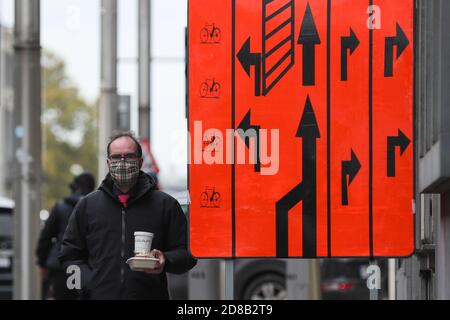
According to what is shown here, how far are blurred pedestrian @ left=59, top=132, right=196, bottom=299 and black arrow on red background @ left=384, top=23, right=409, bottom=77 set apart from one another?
1408 millimetres

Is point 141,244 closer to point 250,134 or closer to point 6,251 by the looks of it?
point 250,134

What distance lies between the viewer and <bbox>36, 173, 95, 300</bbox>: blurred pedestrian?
48.9 feet

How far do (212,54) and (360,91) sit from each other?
850 mm

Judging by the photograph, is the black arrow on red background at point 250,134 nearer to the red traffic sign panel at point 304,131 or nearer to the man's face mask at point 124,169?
the red traffic sign panel at point 304,131

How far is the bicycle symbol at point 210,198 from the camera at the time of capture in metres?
8.71

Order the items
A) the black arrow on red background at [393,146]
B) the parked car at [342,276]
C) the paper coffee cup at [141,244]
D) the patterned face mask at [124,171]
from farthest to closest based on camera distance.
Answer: the parked car at [342,276] < the patterned face mask at [124,171] < the black arrow on red background at [393,146] < the paper coffee cup at [141,244]

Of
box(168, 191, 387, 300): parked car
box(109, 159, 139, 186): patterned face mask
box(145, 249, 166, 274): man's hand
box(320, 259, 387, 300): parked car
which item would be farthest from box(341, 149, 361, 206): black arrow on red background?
box(320, 259, 387, 300): parked car

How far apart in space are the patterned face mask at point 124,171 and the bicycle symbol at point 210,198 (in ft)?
1.31

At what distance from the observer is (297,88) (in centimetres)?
872

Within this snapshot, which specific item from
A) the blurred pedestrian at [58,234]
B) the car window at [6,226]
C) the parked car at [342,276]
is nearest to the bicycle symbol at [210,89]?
the blurred pedestrian at [58,234]

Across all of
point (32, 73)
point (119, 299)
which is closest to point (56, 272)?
point (32, 73)

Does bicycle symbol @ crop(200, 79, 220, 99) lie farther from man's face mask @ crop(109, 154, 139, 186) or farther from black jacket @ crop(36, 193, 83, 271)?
black jacket @ crop(36, 193, 83, 271)

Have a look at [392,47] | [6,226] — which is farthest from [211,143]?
[6,226]

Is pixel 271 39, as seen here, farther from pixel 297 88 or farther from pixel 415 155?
pixel 415 155
